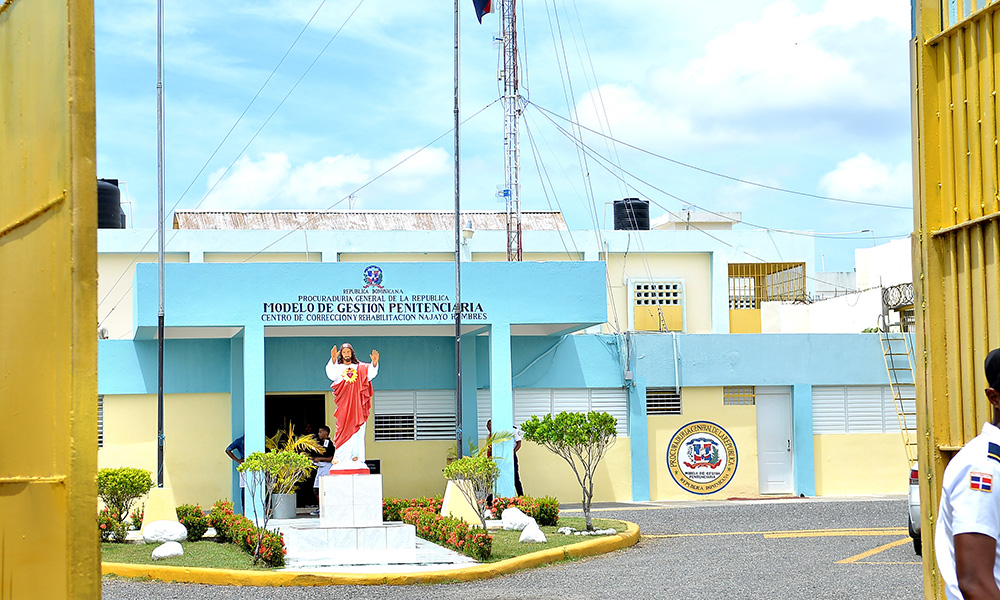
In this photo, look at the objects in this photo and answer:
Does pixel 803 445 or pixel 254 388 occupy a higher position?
pixel 254 388

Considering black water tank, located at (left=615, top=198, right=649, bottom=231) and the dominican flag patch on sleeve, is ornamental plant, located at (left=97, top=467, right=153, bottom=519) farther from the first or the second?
black water tank, located at (left=615, top=198, right=649, bottom=231)

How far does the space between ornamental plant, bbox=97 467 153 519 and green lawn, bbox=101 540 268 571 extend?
718 millimetres

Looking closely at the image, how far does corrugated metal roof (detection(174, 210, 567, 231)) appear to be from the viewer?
35281 millimetres

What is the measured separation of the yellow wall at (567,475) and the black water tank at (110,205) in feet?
54.0

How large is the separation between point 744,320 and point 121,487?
69.9 feet

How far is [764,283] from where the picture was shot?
34.5 metres

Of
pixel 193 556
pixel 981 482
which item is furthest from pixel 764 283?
pixel 981 482

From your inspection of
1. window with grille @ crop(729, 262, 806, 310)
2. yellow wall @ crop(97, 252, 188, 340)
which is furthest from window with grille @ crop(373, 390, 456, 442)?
window with grille @ crop(729, 262, 806, 310)

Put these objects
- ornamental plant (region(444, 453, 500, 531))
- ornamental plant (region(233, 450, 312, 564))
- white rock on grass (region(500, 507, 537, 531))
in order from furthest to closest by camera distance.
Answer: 1. white rock on grass (region(500, 507, 537, 531))
2. ornamental plant (region(444, 453, 500, 531))
3. ornamental plant (region(233, 450, 312, 564))

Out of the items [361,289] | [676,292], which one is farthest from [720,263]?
[361,289]

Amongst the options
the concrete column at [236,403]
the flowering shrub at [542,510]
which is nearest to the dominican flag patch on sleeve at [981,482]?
the flowering shrub at [542,510]

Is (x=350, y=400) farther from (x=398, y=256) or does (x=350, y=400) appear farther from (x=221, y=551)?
(x=398, y=256)

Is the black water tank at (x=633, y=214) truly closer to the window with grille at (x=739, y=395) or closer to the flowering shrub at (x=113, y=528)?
the window with grille at (x=739, y=395)

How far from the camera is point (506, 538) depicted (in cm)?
1581
